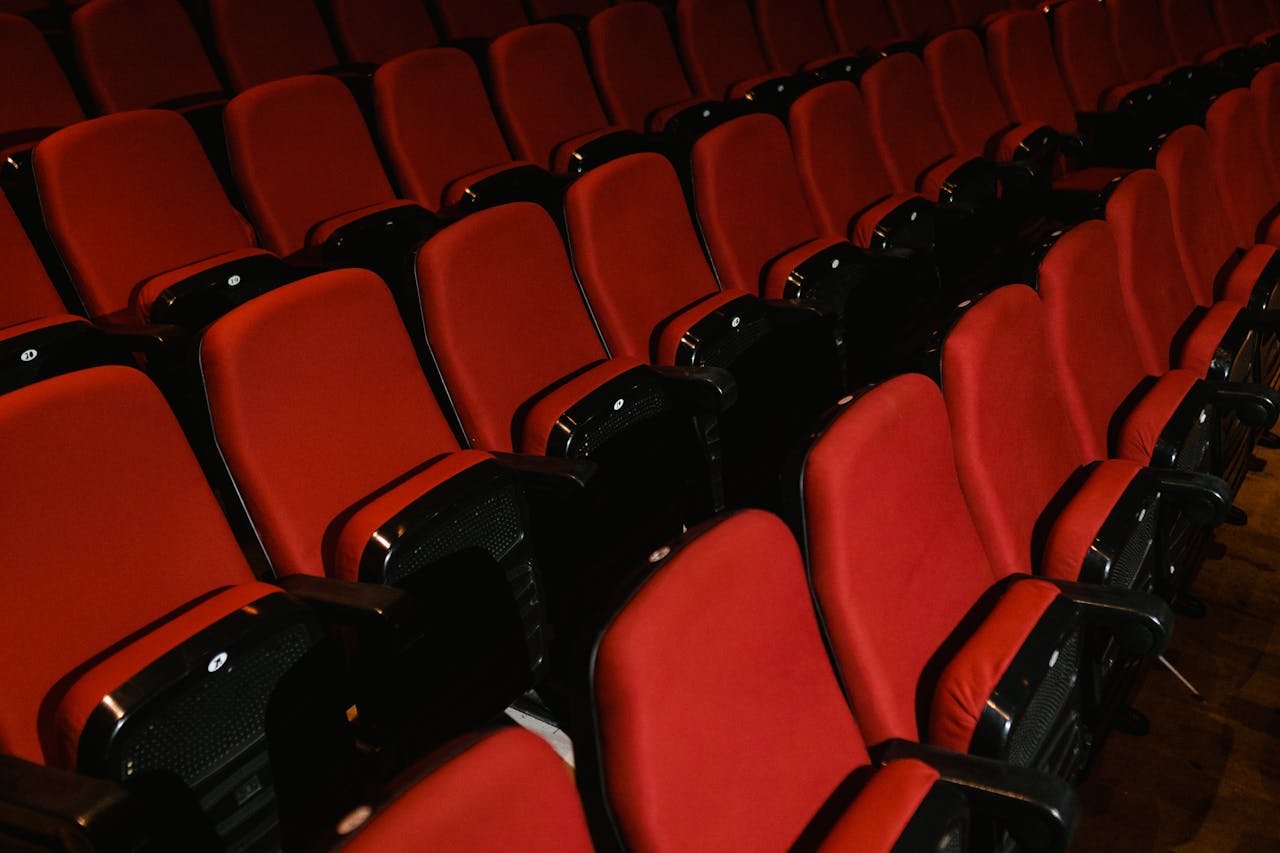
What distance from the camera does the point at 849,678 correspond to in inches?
13.2

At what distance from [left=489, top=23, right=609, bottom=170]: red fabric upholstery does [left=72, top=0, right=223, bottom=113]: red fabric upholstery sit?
0.20m

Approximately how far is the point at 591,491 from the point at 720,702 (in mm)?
204

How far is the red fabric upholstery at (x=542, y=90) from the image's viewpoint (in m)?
0.77

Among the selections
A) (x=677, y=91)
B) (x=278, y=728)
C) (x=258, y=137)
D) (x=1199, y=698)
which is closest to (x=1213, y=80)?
(x=677, y=91)

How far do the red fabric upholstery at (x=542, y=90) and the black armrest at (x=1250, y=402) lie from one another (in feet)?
1.36

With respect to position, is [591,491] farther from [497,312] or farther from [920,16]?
[920,16]

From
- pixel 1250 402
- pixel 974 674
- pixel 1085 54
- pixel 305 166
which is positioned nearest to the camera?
pixel 974 674

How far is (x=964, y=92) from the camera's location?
928 millimetres

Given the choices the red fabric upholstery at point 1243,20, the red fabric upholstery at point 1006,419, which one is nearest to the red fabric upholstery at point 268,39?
the red fabric upholstery at point 1006,419

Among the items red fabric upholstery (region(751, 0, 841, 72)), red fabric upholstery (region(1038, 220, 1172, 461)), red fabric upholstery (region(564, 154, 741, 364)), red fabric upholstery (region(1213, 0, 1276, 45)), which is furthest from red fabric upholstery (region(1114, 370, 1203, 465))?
red fabric upholstery (region(1213, 0, 1276, 45))

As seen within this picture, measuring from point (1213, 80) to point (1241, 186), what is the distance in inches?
15.4

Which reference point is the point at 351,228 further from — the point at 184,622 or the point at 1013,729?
the point at 1013,729

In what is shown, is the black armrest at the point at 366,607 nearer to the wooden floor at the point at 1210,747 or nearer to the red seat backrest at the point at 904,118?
the wooden floor at the point at 1210,747

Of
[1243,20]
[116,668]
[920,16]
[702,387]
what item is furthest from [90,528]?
[1243,20]
